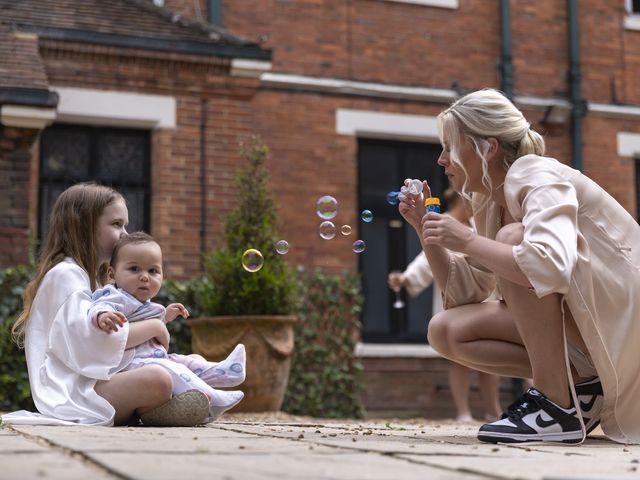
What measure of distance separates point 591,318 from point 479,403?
7.95 metres

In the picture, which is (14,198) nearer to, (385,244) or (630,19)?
(385,244)

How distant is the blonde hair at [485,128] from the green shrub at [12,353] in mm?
4987

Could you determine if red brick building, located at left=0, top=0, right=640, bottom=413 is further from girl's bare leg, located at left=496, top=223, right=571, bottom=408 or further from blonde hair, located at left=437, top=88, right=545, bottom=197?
girl's bare leg, located at left=496, top=223, right=571, bottom=408

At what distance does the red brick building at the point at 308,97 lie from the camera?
Answer: 9992 millimetres

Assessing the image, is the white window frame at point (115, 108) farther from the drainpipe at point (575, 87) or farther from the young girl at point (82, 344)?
the young girl at point (82, 344)

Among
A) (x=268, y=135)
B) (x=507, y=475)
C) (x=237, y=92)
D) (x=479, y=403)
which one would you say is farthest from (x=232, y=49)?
(x=507, y=475)

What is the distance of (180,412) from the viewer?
4617 mm

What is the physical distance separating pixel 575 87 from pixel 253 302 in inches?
248

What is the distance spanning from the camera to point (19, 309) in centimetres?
841

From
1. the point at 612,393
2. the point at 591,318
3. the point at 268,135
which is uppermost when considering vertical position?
the point at 268,135

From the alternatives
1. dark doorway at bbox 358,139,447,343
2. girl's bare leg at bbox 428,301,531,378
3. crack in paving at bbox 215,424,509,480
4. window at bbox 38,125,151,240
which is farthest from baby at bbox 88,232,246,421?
dark doorway at bbox 358,139,447,343

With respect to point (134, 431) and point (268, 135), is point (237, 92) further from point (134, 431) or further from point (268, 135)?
point (134, 431)

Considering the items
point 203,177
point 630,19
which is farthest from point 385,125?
point 630,19

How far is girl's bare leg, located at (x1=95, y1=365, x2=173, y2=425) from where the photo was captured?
4.51m
